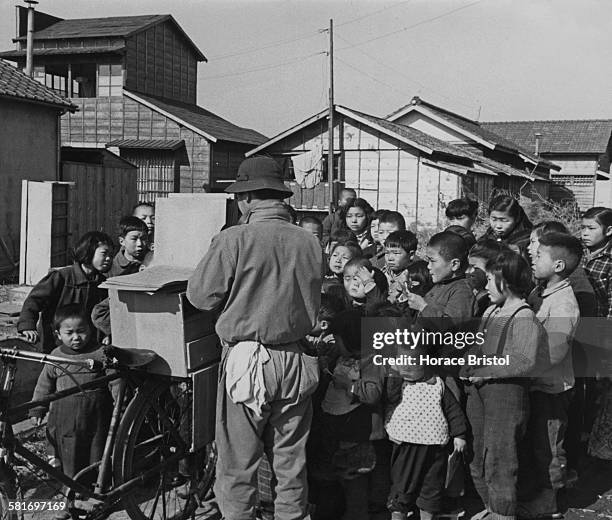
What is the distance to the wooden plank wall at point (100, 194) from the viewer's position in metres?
14.7

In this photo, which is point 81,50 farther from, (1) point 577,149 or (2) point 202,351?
(1) point 577,149

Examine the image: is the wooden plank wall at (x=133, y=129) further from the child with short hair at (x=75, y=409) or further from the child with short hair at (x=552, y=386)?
the child with short hair at (x=552, y=386)

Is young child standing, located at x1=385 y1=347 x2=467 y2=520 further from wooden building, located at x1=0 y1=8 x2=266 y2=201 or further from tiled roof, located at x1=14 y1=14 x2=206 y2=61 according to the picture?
tiled roof, located at x1=14 y1=14 x2=206 y2=61

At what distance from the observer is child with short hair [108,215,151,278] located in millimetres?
4871

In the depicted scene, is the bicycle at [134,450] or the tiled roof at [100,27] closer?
the bicycle at [134,450]

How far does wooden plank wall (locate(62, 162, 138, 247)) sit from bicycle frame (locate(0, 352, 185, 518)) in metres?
11.4

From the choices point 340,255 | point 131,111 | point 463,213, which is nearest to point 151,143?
point 131,111

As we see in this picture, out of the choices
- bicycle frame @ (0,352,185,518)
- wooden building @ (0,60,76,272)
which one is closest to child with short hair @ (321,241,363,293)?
bicycle frame @ (0,352,185,518)

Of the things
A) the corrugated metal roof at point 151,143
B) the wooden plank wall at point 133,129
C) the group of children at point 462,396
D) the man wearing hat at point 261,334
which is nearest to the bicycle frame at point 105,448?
the man wearing hat at point 261,334

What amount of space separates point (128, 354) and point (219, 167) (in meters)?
19.9

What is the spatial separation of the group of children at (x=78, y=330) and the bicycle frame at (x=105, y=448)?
0.15 metres

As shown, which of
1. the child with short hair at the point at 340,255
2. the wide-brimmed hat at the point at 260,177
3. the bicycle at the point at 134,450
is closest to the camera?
the bicycle at the point at 134,450

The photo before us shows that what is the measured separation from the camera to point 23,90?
13.9m

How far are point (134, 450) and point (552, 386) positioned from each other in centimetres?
227
